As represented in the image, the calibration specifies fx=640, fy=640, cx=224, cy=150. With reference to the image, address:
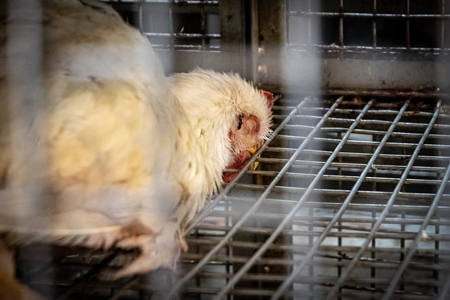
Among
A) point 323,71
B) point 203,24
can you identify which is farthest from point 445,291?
point 203,24

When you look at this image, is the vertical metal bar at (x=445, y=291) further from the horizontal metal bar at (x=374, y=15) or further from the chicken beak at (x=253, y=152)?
the horizontal metal bar at (x=374, y=15)

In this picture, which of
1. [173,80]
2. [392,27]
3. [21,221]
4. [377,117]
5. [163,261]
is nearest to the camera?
[21,221]

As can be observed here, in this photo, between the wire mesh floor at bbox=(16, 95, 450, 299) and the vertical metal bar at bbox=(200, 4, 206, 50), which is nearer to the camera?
the wire mesh floor at bbox=(16, 95, 450, 299)

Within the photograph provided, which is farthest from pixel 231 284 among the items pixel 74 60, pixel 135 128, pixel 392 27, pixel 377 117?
pixel 392 27

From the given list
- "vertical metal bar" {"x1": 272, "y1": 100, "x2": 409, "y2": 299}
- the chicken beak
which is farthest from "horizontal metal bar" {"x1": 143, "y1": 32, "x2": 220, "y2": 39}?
"vertical metal bar" {"x1": 272, "y1": 100, "x2": 409, "y2": 299}

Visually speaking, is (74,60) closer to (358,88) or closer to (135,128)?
(135,128)

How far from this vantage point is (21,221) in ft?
2.52

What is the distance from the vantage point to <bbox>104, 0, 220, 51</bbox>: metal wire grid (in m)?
1.43

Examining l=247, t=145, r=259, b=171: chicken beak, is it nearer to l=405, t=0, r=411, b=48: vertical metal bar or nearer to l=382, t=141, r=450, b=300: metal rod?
l=382, t=141, r=450, b=300: metal rod

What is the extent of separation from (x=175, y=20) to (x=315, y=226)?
0.69m

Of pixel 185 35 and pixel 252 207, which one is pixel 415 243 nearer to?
pixel 252 207

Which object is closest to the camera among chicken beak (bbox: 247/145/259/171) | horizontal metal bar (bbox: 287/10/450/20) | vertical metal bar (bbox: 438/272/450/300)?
vertical metal bar (bbox: 438/272/450/300)

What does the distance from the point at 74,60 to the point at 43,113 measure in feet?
0.35

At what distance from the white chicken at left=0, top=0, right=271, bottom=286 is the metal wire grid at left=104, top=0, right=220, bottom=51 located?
0.38m
